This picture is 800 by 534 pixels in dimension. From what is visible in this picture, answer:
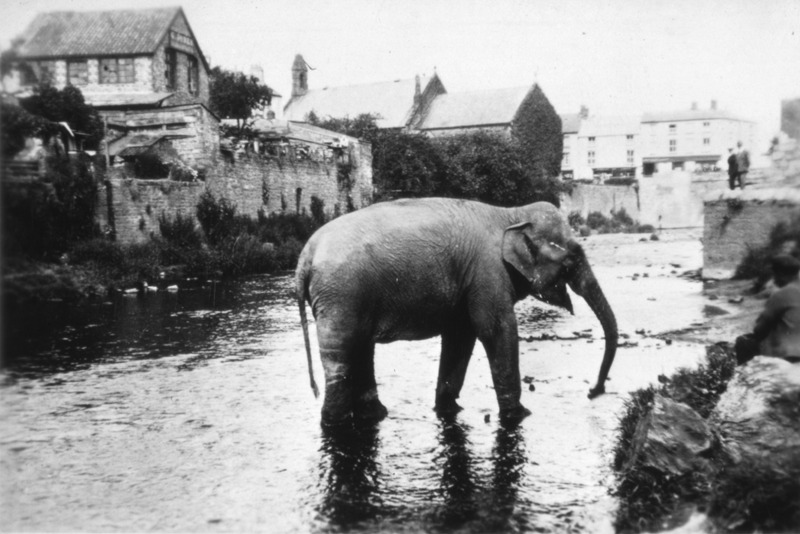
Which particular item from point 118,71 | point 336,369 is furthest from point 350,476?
point 118,71

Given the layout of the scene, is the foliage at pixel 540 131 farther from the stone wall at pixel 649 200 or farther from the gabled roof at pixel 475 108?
the stone wall at pixel 649 200

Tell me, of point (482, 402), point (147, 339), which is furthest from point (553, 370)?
point (147, 339)

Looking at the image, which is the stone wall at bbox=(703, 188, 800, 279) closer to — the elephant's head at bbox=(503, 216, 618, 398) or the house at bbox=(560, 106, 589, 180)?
the elephant's head at bbox=(503, 216, 618, 398)

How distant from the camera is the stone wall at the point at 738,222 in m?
14.6

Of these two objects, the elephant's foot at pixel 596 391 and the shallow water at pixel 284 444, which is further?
the elephant's foot at pixel 596 391

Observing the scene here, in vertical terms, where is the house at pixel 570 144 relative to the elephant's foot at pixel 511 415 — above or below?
above

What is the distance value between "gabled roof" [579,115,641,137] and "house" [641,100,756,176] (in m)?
1.37

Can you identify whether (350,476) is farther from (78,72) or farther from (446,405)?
(78,72)

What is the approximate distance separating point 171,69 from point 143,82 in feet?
10.2

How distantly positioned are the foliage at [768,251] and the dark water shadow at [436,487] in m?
8.15

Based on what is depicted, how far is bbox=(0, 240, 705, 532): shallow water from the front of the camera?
17.8ft

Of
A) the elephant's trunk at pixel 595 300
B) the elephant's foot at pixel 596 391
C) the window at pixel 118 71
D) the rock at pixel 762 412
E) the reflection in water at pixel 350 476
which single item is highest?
the window at pixel 118 71

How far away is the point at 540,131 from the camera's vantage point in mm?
68188

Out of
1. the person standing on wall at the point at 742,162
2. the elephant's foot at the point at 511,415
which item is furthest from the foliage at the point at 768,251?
the elephant's foot at the point at 511,415
